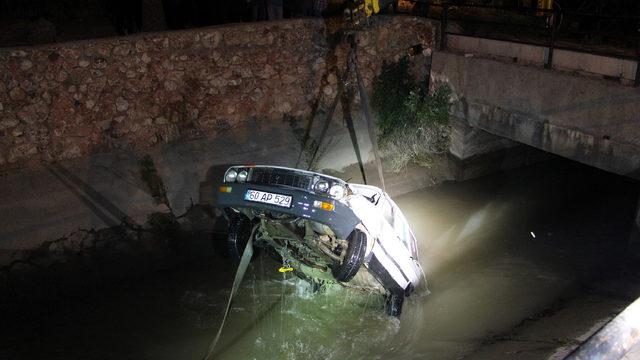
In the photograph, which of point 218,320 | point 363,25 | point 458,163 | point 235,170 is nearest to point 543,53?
point 458,163

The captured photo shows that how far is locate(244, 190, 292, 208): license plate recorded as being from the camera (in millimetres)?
4930

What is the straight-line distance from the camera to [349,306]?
641 cm

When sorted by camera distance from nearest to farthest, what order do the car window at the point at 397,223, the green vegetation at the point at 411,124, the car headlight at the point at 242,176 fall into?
the car headlight at the point at 242,176 → the car window at the point at 397,223 → the green vegetation at the point at 411,124

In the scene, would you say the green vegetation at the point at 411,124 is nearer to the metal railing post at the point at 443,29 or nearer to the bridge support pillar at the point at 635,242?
the metal railing post at the point at 443,29

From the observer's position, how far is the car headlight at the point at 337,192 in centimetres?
493

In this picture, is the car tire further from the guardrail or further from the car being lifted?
the guardrail

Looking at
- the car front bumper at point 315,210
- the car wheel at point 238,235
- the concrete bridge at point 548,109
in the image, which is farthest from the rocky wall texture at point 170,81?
the car front bumper at point 315,210

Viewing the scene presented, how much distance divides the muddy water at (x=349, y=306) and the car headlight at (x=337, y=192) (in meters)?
1.91

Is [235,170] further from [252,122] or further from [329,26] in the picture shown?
[329,26]

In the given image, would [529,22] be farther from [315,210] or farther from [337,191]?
[315,210]

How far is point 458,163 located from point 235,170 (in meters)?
6.44

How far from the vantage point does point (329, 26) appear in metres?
10.3

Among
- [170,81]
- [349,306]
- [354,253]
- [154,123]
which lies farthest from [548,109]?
[154,123]

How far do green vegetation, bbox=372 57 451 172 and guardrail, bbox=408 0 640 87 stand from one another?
1.31 m
